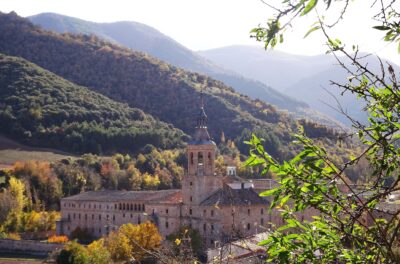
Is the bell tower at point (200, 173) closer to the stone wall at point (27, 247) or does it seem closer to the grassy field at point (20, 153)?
the stone wall at point (27, 247)

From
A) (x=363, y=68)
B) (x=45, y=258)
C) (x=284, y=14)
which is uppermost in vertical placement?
(x=284, y=14)

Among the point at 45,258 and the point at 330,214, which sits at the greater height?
the point at 330,214

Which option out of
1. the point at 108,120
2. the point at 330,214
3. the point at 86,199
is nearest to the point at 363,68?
the point at 330,214

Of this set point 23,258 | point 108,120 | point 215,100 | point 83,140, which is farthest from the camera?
point 215,100

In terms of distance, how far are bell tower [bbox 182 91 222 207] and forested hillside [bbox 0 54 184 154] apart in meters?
40.6

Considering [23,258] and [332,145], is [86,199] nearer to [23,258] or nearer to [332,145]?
[23,258]

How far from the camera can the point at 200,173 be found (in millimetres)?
45656

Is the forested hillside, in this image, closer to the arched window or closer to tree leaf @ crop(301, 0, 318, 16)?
the arched window

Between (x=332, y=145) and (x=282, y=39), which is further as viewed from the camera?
(x=332, y=145)

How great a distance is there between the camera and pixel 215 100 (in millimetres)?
114875

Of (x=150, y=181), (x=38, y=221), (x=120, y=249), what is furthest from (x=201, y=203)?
(x=150, y=181)

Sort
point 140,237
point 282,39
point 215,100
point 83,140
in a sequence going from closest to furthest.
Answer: point 282,39
point 140,237
point 83,140
point 215,100

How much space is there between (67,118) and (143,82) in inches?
1543

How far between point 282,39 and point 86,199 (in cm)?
5395
